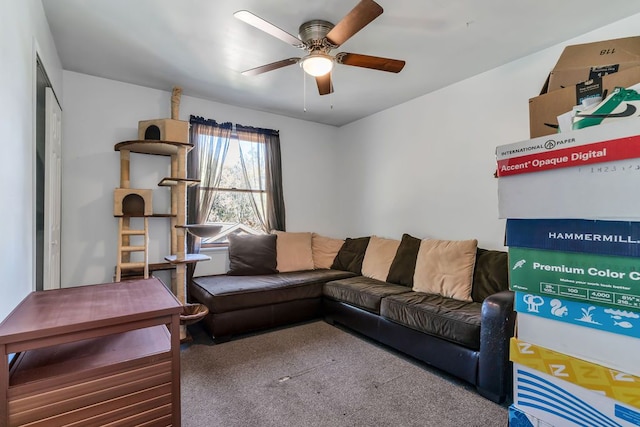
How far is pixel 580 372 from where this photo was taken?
0.63 m

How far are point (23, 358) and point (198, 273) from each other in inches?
97.1

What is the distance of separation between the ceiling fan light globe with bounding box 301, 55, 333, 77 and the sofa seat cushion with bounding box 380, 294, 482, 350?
6.45ft

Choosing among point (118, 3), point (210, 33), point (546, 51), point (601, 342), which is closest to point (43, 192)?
point (118, 3)

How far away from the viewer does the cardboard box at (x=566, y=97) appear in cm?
84

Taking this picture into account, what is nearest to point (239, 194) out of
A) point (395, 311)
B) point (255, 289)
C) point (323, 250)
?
point (323, 250)

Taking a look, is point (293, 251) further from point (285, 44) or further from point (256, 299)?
point (285, 44)

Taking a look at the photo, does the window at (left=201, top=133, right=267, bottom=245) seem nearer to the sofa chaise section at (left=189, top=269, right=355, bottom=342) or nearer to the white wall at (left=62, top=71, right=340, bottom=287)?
the white wall at (left=62, top=71, right=340, bottom=287)

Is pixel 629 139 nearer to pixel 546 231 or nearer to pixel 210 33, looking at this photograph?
pixel 546 231

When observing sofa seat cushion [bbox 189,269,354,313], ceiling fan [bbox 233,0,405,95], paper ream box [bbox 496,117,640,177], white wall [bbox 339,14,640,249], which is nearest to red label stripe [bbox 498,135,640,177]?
paper ream box [bbox 496,117,640,177]

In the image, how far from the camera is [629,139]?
57cm

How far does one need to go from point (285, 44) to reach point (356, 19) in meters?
0.96

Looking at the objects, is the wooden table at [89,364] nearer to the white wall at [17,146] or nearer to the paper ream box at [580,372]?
the white wall at [17,146]

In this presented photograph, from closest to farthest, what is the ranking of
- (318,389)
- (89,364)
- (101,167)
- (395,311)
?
(89,364), (318,389), (395,311), (101,167)

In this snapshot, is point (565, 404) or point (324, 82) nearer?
point (565, 404)
